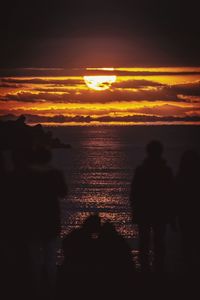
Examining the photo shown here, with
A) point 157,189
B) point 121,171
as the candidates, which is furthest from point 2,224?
point 121,171

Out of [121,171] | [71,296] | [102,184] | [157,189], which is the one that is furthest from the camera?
[121,171]

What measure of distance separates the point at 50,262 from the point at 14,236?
2.29ft

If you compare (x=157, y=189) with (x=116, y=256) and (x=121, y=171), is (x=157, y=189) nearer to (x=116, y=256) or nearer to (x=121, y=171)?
(x=116, y=256)

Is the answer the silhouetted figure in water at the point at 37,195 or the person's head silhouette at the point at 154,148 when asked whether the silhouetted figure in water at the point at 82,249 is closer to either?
the silhouetted figure in water at the point at 37,195

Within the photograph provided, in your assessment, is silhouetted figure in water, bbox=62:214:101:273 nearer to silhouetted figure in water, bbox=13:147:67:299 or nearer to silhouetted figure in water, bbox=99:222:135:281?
silhouetted figure in water, bbox=99:222:135:281

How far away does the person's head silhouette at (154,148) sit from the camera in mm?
8969

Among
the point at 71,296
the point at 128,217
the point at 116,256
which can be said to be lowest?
the point at 71,296

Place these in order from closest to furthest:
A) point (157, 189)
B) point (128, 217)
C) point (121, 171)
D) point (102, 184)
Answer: point (157, 189) → point (128, 217) → point (102, 184) → point (121, 171)

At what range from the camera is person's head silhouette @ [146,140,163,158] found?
29.4 ft

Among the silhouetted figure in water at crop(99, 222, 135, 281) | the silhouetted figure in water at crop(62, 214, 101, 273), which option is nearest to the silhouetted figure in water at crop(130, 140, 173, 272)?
the silhouetted figure in water at crop(99, 222, 135, 281)

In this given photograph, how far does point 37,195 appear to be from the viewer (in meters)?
8.27

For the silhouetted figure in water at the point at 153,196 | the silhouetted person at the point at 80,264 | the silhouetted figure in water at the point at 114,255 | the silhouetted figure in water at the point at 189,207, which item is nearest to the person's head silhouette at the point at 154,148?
the silhouetted figure in water at the point at 153,196

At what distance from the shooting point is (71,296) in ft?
26.6

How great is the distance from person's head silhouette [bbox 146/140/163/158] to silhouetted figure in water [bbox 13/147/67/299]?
53.0 inches
